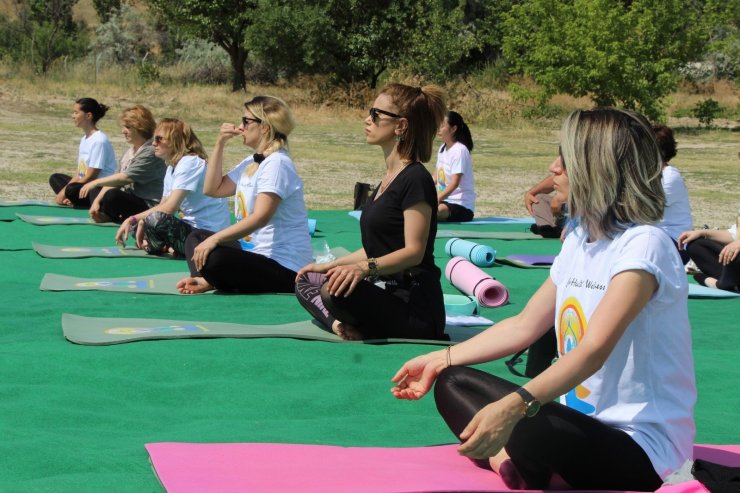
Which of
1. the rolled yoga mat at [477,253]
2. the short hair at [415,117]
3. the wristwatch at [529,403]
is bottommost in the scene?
the rolled yoga mat at [477,253]

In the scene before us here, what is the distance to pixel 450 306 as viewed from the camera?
6.55 meters

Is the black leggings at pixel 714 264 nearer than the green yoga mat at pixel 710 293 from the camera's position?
No

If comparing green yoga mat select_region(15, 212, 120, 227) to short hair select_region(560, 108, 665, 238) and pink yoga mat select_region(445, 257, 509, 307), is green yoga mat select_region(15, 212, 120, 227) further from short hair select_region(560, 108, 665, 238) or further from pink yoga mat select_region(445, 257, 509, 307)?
short hair select_region(560, 108, 665, 238)

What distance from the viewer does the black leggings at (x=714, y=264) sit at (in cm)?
765

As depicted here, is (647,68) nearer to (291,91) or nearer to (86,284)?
(291,91)

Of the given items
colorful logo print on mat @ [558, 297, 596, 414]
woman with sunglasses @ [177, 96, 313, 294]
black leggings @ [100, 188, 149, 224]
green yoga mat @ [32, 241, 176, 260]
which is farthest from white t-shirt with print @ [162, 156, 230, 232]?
colorful logo print on mat @ [558, 297, 596, 414]

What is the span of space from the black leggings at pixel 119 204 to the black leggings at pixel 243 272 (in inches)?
138

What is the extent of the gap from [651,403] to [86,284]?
198 inches

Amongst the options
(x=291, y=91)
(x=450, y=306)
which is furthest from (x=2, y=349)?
(x=291, y=91)

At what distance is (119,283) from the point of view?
734 centimetres

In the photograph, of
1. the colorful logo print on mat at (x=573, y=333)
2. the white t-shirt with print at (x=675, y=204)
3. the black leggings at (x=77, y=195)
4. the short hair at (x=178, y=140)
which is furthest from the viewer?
the black leggings at (x=77, y=195)

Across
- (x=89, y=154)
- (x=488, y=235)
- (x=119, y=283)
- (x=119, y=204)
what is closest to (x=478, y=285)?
(x=119, y=283)

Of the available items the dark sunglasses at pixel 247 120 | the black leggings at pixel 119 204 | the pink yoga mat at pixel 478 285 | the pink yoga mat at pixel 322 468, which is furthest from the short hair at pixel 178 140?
the pink yoga mat at pixel 322 468

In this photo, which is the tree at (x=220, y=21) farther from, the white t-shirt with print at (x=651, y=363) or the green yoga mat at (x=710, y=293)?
the white t-shirt with print at (x=651, y=363)
